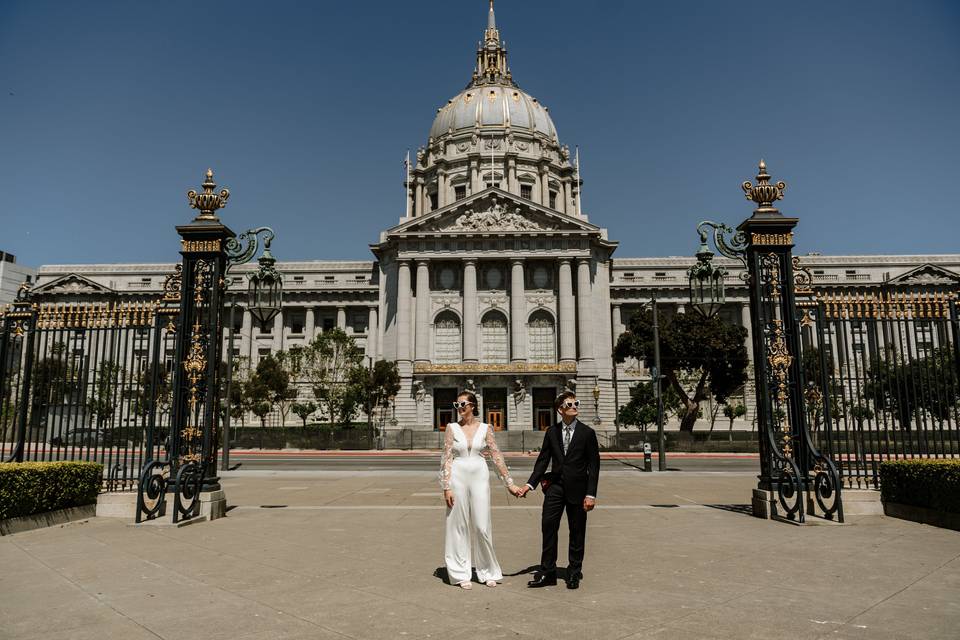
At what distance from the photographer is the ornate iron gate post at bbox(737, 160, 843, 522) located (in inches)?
470

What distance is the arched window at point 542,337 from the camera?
211 ft

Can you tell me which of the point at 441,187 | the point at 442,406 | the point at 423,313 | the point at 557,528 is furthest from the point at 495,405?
the point at 557,528

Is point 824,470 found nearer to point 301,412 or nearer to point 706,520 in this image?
point 706,520

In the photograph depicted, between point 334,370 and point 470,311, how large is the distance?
560 inches

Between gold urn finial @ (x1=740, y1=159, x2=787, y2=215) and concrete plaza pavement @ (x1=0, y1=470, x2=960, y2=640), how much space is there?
6000 millimetres

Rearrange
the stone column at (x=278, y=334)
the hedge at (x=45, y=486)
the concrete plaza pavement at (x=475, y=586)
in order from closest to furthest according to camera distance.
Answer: the concrete plaza pavement at (x=475, y=586) < the hedge at (x=45, y=486) < the stone column at (x=278, y=334)

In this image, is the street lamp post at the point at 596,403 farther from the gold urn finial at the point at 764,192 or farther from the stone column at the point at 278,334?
the gold urn finial at the point at 764,192

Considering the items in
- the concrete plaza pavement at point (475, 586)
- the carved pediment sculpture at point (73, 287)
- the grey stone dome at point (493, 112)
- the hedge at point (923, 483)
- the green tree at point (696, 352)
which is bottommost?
the concrete plaza pavement at point (475, 586)

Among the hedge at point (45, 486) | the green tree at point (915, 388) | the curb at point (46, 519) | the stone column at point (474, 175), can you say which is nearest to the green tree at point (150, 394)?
the hedge at point (45, 486)

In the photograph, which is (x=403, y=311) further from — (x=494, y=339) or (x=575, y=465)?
(x=575, y=465)

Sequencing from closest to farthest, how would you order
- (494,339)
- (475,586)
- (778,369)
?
(475,586) → (778,369) → (494,339)

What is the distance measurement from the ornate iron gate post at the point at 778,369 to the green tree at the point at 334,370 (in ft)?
141

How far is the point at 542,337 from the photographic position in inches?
2549

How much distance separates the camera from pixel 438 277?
66.4 m
